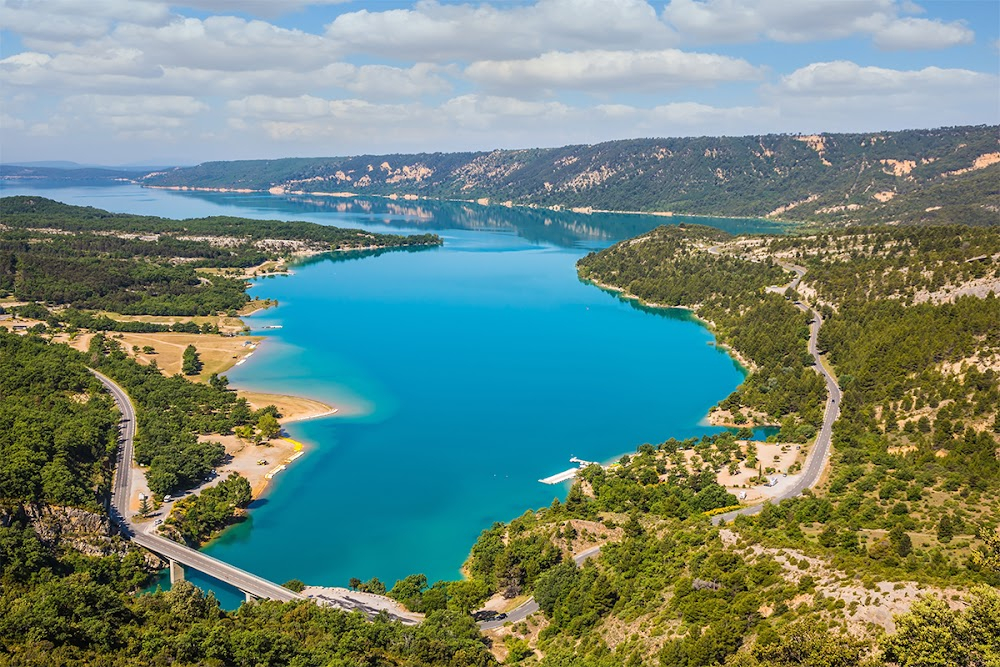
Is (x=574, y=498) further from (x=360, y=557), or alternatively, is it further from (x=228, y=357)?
(x=228, y=357)

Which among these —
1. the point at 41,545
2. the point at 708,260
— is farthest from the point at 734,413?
the point at 708,260

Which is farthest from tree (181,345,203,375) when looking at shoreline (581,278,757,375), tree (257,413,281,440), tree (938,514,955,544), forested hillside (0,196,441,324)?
tree (938,514,955,544)

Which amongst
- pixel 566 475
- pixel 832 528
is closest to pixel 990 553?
pixel 832 528

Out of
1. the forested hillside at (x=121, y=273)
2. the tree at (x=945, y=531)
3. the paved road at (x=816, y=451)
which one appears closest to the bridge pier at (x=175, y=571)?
the paved road at (x=816, y=451)

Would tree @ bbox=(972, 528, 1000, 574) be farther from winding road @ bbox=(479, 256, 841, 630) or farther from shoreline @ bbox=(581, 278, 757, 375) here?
shoreline @ bbox=(581, 278, 757, 375)

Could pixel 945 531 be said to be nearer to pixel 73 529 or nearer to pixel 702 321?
pixel 73 529
